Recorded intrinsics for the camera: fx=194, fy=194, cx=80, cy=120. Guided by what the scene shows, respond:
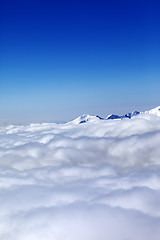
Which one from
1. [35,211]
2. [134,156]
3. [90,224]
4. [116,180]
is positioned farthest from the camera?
[134,156]

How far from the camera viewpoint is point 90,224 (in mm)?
36312

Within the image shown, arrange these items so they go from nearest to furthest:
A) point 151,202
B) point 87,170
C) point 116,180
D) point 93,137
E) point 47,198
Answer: point 151,202 < point 47,198 < point 116,180 < point 87,170 < point 93,137

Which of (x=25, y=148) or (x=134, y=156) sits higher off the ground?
(x=25, y=148)

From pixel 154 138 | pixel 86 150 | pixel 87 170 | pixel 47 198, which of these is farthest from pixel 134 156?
pixel 47 198

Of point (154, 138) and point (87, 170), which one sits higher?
point (154, 138)

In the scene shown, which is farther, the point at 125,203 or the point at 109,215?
the point at 125,203

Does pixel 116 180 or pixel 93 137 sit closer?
pixel 116 180

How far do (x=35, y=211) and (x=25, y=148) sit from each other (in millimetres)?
65136

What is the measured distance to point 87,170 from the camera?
3179 inches

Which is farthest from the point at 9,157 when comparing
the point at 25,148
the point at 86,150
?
the point at 86,150

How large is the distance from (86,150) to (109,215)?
6760cm

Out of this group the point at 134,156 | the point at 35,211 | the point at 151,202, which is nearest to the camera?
the point at 35,211

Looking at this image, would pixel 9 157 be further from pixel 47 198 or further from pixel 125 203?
pixel 125 203

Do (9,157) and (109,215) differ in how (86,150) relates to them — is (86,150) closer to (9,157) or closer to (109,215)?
(9,157)
